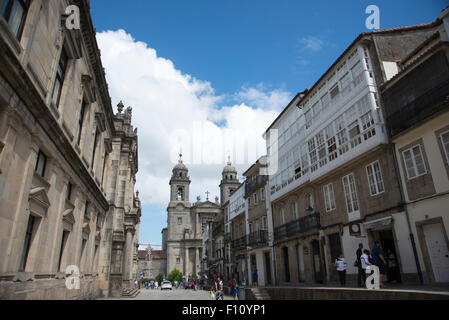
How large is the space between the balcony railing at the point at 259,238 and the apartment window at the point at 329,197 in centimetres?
922

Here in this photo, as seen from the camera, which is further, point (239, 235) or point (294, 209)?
point (239, 235)

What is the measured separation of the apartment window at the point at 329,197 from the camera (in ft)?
59.1

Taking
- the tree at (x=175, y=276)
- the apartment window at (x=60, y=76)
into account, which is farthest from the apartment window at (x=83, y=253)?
the tree at (x=175, y=276)

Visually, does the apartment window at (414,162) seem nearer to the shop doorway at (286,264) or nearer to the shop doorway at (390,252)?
the shop doorway at (390,252)

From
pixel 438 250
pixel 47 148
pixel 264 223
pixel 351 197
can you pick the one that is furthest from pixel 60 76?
pixel 264 223

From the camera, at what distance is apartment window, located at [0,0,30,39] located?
22.9 feet

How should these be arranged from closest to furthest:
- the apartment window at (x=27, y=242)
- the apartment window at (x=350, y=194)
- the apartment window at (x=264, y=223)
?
the apartment window at (x=27, y=242) → the apartment window at (x=350, y=194) → the apartment window at (x=264, y=223)

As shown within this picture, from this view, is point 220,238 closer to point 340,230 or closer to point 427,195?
point 340,230

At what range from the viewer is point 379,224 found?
1403 cm

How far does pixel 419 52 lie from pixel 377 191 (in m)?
7.25

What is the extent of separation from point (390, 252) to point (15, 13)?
16.6 m

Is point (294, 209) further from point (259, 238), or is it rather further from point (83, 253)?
point (83, 253)

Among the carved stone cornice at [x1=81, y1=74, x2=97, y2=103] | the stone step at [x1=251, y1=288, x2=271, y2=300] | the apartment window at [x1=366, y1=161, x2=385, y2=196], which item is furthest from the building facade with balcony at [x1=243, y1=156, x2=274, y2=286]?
the carved stone cornice at [x1=81, y1=74, x2=97, y2=103]
